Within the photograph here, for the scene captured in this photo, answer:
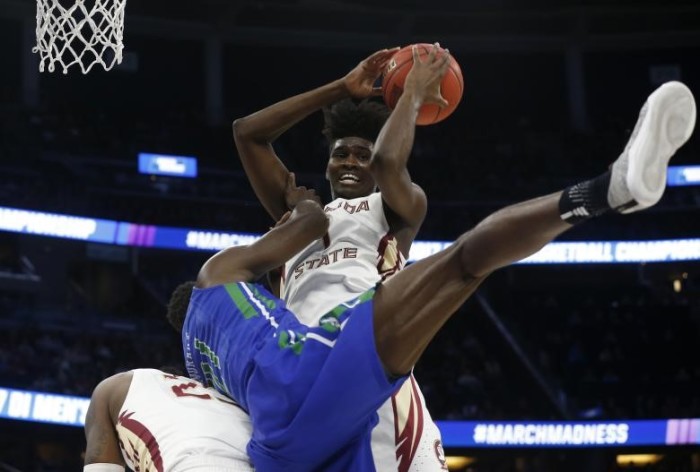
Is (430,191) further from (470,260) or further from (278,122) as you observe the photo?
(470,260)

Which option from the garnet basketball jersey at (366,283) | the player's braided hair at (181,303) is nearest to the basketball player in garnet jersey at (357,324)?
the garnet basketball jersey at (366,283)

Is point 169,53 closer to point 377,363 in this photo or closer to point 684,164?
point 684,164

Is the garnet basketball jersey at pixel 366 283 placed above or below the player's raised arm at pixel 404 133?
below

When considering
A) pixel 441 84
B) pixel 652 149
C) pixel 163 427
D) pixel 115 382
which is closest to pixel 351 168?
pixel 441 84

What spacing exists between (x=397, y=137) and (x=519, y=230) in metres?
0.97

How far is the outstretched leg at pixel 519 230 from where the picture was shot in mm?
2658

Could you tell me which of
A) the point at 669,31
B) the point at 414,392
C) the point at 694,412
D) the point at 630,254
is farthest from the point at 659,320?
the point at 414,392

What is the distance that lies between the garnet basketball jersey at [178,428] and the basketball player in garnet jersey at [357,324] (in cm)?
8

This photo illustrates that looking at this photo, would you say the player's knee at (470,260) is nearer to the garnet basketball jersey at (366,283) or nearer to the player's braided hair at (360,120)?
the garnet basketball jersey at (366,283)

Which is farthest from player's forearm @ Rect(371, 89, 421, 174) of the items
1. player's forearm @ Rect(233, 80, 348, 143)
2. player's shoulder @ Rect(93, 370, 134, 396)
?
player's shoulder @ Rect(93, 370, 134, 396)

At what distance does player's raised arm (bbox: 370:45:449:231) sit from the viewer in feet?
11.9

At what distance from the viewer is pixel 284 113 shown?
4.25 metres

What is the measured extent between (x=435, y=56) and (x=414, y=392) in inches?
48.6

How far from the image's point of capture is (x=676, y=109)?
8.92 feet
